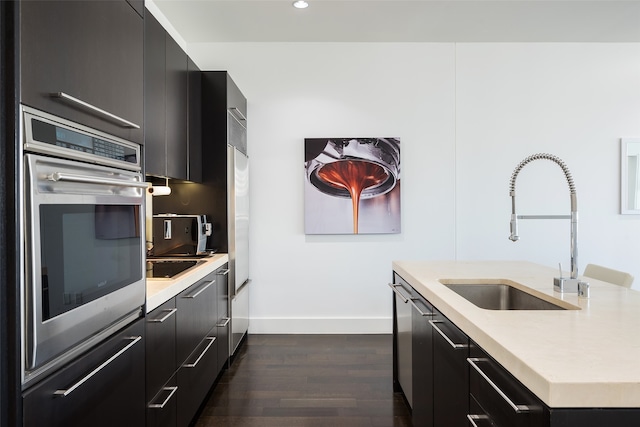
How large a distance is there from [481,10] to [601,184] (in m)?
2.11

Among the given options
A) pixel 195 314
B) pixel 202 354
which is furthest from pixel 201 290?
pixel 202 354

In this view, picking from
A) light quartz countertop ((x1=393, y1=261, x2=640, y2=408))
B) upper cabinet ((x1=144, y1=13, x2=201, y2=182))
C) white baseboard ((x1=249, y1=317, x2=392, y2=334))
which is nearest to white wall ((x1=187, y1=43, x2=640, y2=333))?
white baseboard ((x1=249, y1=317, x2=392, y2=334))

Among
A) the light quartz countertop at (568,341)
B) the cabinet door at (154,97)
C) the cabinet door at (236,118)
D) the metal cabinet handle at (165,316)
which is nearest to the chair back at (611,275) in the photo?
the light quartz countertop at (568,341)

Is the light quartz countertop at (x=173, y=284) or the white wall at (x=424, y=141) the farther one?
the white wall at (x=424, y=141)

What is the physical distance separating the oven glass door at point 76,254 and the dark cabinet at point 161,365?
8.4 inches

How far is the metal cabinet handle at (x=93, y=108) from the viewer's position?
114 cm

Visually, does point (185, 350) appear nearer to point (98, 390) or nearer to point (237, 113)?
point (98, 390)

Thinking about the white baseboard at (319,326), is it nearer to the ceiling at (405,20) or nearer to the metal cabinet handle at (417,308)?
the metal cabinet handle at (417,308)

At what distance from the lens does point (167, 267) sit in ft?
8.30

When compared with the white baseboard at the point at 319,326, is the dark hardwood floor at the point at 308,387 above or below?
below

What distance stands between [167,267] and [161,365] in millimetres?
786

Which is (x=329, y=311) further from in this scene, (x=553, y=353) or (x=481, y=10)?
(x=553, y=353)

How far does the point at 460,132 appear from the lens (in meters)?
4.11

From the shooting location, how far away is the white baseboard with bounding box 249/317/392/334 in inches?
162
